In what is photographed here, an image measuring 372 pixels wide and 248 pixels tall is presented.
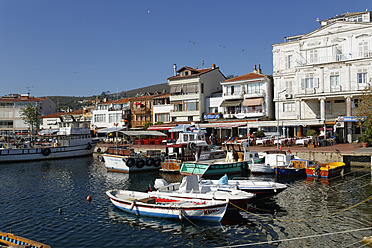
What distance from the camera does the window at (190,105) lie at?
207 ft

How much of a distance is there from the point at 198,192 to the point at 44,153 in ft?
132

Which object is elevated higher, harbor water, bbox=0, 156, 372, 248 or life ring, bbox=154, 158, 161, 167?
life ring, bbox=154, 158, 161, 167

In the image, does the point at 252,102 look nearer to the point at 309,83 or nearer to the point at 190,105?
the point at 309,83

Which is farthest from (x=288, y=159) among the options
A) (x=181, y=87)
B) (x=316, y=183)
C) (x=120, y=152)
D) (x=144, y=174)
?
(x=181, y=87)

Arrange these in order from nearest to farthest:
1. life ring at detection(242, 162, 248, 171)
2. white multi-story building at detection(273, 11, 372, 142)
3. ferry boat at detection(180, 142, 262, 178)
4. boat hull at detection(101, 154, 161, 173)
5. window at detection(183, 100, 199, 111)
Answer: ferry boat at detection(180, 142, 262, 178)
life ring at detection(242, 162, 248, 171)
boat hull at detection(101, 154, 161, 173)
white multi-story building at detection(273, 11, 372, 142)
window at detection(183, 100, 199, 111)

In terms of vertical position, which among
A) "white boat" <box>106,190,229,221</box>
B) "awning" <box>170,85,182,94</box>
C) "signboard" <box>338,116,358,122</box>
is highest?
"awning" <box>170,85,182,94</box>

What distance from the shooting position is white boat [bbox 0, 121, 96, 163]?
48.2 m

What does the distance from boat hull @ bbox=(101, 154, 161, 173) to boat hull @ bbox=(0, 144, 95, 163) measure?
1917cm

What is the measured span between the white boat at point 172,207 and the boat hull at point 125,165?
52.6ft

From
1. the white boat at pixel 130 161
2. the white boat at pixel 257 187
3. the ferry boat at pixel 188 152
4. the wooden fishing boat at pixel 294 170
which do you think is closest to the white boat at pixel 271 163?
the wooden fishing boat at pixel 294 170

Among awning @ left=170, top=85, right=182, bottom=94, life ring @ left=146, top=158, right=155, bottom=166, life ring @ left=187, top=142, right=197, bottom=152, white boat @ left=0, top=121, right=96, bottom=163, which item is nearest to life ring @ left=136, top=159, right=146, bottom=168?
life ring @ left=146, top=158, right=155, bottom=166

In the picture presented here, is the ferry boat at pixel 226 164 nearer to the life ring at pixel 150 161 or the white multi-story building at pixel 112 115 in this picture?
the life ring at pixel 150 161

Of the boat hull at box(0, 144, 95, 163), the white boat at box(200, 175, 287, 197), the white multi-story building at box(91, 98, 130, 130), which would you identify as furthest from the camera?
the white multi-story building at box(91, 98, 130, 130)

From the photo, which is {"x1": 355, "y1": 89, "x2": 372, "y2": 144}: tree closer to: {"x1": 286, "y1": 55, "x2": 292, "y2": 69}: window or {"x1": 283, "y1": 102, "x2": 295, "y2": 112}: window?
{"x1": 283, "y1": 102, "x2": 295, "y2": 112}: window
